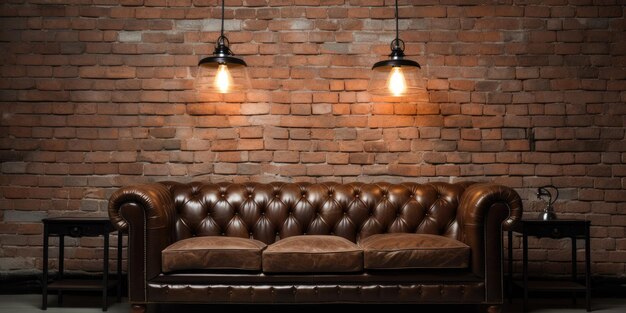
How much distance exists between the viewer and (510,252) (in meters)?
4.05

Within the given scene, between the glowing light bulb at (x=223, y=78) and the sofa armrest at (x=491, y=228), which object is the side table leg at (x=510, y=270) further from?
the glowing light bulb at (x=223, y=78)

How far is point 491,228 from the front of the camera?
3420mm

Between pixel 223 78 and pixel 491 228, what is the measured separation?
2100 millimetres

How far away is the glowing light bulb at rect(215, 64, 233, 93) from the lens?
4059 millimetres

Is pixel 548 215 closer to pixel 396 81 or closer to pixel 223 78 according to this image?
pixel 396 81

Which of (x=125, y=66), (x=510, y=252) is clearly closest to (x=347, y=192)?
(x=510, y=252)

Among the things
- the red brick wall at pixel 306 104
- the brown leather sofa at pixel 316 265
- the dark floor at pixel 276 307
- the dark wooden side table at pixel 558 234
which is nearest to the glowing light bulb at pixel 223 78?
the red brick wall at pixel 306 104

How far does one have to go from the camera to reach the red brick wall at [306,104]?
14.5 feet

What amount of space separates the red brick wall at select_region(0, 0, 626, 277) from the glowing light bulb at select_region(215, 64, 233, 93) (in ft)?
1.28

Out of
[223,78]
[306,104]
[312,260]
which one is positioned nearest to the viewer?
[312,260]

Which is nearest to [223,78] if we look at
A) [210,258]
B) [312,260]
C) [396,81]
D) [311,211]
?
[311,211]

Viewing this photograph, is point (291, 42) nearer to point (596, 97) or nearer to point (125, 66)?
point (125, 66)

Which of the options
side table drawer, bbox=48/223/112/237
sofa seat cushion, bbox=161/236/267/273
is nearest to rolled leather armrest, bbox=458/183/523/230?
sofa seat cushion, bbox=161/236/267/273

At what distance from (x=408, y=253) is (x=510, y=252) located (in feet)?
3.58
